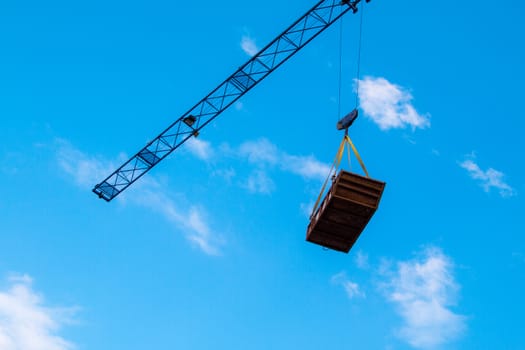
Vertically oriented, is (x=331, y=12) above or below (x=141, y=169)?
above

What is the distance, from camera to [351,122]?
76.6ft

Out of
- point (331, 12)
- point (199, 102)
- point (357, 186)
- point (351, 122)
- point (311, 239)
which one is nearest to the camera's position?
point (357, 186)

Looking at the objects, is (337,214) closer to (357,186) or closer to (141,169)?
(357,186)

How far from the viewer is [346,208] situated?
Result: 63.4 feet

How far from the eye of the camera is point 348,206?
19.2 meters

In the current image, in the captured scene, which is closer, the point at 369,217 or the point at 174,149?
the point at 369,217

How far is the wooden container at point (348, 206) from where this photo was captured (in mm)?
19078

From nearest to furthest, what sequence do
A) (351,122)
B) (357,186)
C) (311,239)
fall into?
(357,186)
(311,239)
(351,122)

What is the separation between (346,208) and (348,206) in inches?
5.3

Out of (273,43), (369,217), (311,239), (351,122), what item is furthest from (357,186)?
(273,43)

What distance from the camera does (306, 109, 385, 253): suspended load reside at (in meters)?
19.1

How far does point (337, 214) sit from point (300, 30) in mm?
20880

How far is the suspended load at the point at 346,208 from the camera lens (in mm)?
19094

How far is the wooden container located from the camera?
1908cm
